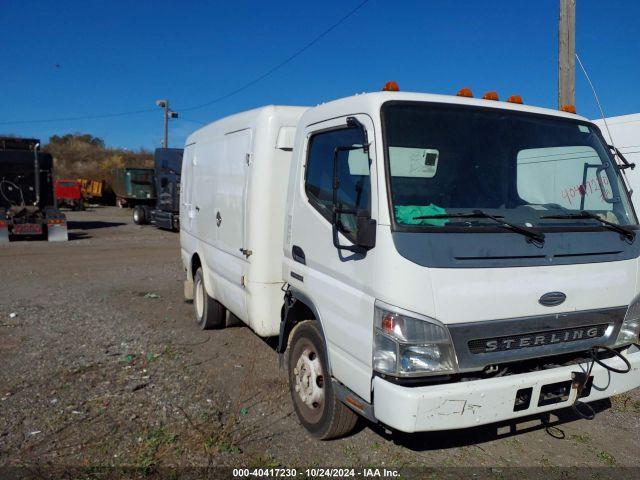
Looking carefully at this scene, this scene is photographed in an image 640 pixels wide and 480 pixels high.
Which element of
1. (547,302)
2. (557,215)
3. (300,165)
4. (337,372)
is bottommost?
(337,372)

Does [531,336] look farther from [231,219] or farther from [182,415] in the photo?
[231,219]

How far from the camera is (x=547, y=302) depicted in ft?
10.7

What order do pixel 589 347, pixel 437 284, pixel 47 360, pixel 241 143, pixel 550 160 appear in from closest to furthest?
pixel 437 284 → pixel 589 347 → pixel 550 160 → pixel 241 143 → pixel 47 360

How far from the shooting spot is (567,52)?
8.05m

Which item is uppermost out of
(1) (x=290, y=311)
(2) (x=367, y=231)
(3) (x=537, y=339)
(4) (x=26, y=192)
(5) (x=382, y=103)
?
(5) (x=382, y=103)

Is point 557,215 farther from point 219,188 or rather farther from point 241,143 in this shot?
point 219,188

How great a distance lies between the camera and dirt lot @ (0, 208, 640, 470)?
12.3 ft

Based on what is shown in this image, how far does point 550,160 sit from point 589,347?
4.59 ft

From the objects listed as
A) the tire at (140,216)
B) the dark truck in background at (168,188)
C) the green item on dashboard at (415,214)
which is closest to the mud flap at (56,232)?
the dark truck in background at (168,188)

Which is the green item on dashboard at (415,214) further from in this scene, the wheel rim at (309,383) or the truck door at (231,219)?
the truck door at (231,219)

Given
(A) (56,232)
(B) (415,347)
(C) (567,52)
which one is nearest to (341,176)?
(B) (415,347)

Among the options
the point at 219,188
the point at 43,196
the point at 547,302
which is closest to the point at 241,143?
the point at 219,188

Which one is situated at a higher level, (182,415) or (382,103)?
(382,103)

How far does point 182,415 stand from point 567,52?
24.2 ft
